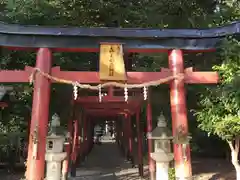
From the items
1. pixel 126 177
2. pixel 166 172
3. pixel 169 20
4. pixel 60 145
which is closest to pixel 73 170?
pixel 126 177

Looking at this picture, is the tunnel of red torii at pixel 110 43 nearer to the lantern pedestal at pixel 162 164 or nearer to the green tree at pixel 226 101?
the green tree at pixel 226 101

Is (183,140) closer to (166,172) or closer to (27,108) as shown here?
(166,172)

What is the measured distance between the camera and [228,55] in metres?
8.67

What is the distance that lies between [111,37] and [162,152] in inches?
165

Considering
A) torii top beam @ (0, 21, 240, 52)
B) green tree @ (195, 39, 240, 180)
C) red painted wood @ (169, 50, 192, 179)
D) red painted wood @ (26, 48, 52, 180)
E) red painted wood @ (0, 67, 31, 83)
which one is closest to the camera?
red painted wood @ (26, 48, 52, 180)

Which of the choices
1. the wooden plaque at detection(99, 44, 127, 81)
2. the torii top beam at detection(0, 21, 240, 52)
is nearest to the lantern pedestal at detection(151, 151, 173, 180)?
the wooden plaque at detection(99, 44, 127, 81)

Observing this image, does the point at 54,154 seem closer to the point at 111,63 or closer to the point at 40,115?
the point at 40,115

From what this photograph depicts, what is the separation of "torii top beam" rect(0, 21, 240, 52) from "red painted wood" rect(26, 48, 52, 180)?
1.50 feet

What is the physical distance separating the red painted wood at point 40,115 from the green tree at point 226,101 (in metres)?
4.67

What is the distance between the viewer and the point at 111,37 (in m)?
9.01

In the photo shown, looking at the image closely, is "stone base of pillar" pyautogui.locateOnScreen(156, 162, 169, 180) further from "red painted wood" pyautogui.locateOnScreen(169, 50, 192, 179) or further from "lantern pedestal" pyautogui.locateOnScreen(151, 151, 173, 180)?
"red painted wood" pyautogui.locateOnScreen(169, 50, 192, 179)

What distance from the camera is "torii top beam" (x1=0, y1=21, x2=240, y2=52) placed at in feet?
28.8

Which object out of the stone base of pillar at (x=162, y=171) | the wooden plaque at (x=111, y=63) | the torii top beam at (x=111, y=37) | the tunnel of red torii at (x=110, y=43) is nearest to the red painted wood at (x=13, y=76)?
the tunnel of red torii at (x=110, y=43)

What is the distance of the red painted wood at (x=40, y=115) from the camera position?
8031mm
